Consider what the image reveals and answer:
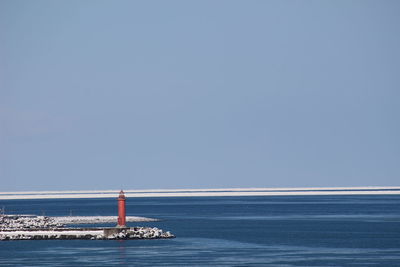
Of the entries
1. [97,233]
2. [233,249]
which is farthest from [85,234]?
[233,249]

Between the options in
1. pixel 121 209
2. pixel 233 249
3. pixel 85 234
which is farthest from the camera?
pixel 85 234

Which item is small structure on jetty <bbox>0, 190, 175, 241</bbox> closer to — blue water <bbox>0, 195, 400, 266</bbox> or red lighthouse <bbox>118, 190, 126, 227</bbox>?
red lighthouse <bbox>118, 190, 126, 227</bbox>

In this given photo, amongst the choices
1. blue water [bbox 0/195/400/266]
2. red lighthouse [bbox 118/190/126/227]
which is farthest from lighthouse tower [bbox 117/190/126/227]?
blue water [bbox 0/195/400/266]

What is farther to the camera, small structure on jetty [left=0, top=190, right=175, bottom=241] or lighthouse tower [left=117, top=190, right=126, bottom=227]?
small structure on jetty [left=0, top=190, right=175, bottom=241]

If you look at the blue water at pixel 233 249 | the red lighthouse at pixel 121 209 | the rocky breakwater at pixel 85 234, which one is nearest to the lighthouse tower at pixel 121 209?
the red lighthouse at pixel 121 209

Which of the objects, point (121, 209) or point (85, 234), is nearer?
point (121, 209)

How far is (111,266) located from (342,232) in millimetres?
27456

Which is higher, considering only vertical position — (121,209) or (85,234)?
(121,209)

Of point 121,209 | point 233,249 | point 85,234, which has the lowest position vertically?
point 233,249

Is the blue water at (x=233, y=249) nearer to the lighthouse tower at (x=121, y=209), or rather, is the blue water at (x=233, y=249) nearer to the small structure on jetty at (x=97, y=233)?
the small structure on jetty at (x=97, y=233)

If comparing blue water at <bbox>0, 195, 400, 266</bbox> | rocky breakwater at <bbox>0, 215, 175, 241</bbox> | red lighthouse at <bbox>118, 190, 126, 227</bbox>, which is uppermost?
red lighthouse at <bbox>118, 190, 126, 227</bbox>

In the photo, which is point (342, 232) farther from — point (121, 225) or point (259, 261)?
point (259, 261)

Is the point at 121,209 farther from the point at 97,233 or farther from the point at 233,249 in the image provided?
the point at 233,249

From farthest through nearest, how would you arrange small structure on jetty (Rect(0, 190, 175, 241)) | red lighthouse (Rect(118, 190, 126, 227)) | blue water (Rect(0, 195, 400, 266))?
small structure on jetty (Rect(0, 190, 175, 241)) < red lighthouse (Rect(118, 190, 126, 227)) < blue water (Rect(0, 195, 400, 266))
